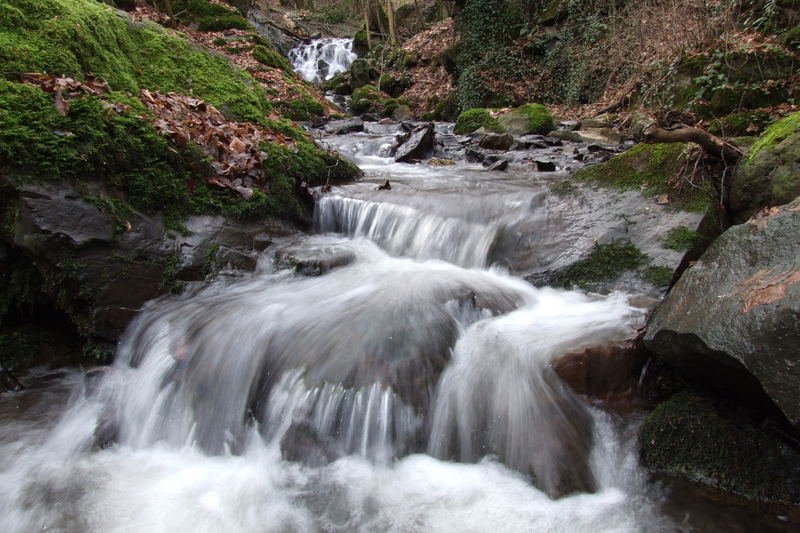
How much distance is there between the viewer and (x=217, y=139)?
15.6ft

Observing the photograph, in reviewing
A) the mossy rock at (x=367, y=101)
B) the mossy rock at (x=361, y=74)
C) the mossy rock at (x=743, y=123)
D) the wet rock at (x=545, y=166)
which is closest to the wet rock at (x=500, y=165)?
the wet rock at (x=545, y=166)

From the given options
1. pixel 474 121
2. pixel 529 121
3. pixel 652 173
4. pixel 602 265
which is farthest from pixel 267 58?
pixel 602 265

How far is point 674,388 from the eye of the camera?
2717mm

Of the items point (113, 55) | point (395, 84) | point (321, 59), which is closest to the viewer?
point (113, 55)

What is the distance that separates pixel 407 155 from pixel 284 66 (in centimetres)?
994

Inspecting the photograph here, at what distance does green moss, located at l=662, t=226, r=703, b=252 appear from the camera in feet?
11.8

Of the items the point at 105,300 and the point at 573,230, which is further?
the point at 573,230

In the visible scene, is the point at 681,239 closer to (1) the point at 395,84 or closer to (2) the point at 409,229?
(2) the point at 409,229

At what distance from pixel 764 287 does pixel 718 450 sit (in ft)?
2.89

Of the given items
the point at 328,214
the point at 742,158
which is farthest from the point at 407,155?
the point at 742,158

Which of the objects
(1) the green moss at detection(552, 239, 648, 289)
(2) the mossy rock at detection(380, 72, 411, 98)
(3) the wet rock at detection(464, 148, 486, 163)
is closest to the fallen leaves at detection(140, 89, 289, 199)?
(1) the green moss at detection(552, 239, 648, 289)

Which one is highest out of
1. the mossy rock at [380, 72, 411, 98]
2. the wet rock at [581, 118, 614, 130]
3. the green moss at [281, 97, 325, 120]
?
the mossy rock at [380, 72, 411, 98]

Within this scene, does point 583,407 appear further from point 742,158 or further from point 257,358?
point 742,158

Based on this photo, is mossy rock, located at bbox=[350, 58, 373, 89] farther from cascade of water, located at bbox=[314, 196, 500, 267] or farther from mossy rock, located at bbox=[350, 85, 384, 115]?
cascade of water, located at bbox=[314, 196, 500, 267]
